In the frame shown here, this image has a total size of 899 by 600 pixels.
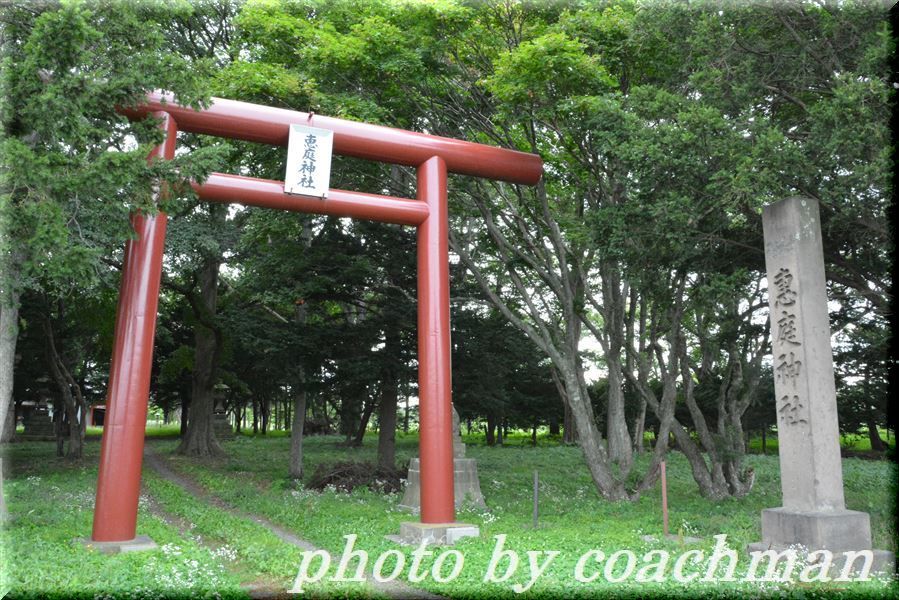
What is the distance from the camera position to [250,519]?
10.5 metres

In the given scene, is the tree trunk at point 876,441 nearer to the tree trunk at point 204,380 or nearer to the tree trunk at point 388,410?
the tree trunk at point 388,410

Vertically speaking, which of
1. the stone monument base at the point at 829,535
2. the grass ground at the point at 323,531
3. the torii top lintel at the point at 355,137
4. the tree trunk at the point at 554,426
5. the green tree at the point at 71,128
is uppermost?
the torii top lintel at the point at 355,137

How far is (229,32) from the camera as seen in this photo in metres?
17.2

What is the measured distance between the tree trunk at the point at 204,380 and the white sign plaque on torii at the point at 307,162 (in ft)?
41.5

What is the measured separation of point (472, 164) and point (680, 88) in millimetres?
3852

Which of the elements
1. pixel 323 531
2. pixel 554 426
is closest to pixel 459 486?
pixel 323 531

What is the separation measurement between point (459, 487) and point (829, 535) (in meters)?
6.49

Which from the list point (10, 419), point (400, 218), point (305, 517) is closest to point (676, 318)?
point (400, 218)

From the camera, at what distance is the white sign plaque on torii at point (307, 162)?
8633 mm

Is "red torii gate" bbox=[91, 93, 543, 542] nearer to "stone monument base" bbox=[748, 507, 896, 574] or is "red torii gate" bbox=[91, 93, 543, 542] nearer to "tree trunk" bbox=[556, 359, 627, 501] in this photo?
"tree trunk" bbox=[556, 359, 627, 501]

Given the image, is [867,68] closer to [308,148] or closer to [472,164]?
[472,164]

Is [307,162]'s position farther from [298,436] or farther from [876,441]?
[876,441]

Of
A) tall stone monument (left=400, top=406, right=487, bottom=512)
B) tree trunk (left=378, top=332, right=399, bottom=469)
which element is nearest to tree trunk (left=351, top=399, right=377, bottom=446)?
tree trunk (left=378, top=332, right=399, bottom=469)

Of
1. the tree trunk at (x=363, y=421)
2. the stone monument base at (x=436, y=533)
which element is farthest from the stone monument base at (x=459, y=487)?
the tree trunk at (x=363, y=421)
